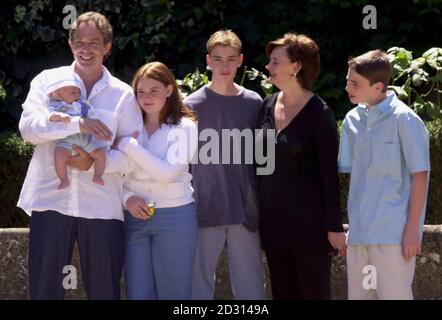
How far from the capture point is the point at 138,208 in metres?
5.04

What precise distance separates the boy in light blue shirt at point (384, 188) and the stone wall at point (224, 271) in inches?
36.1

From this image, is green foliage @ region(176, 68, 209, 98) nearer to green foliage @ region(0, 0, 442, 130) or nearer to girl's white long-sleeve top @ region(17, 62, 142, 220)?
green foliage @ region(0, 0, 442, 130)

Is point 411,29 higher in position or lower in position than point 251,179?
higher

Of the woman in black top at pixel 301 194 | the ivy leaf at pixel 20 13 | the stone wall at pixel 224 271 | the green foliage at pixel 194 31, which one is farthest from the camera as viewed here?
the ivy leaf at pixel 20 13

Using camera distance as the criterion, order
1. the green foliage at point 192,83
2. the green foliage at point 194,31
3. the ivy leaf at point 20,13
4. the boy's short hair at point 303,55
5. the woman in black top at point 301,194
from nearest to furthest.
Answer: the woman in black top at point 301,194, the boy's short hair at point 303,55, the green foliage at point 192,83, the green foliage at point 194,31, the ivy leaf at point 20,13

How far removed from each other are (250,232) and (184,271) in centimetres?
46

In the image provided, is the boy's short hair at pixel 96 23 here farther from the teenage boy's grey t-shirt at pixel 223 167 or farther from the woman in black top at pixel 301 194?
the woman in black top at pixel 301 194

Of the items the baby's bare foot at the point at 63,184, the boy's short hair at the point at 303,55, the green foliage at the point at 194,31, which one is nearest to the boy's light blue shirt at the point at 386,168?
the boy's short hair at the point at 303,55

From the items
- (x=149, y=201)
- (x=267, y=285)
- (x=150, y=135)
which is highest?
(x=150, y=135)

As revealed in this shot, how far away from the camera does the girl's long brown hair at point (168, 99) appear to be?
16.9 feet

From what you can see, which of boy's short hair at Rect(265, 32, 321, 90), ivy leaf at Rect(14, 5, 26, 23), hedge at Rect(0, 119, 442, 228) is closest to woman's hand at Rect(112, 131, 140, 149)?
boy's short hair at Rect(265, 32, 321, 90)

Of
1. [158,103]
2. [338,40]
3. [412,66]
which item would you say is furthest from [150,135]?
[338,40]
